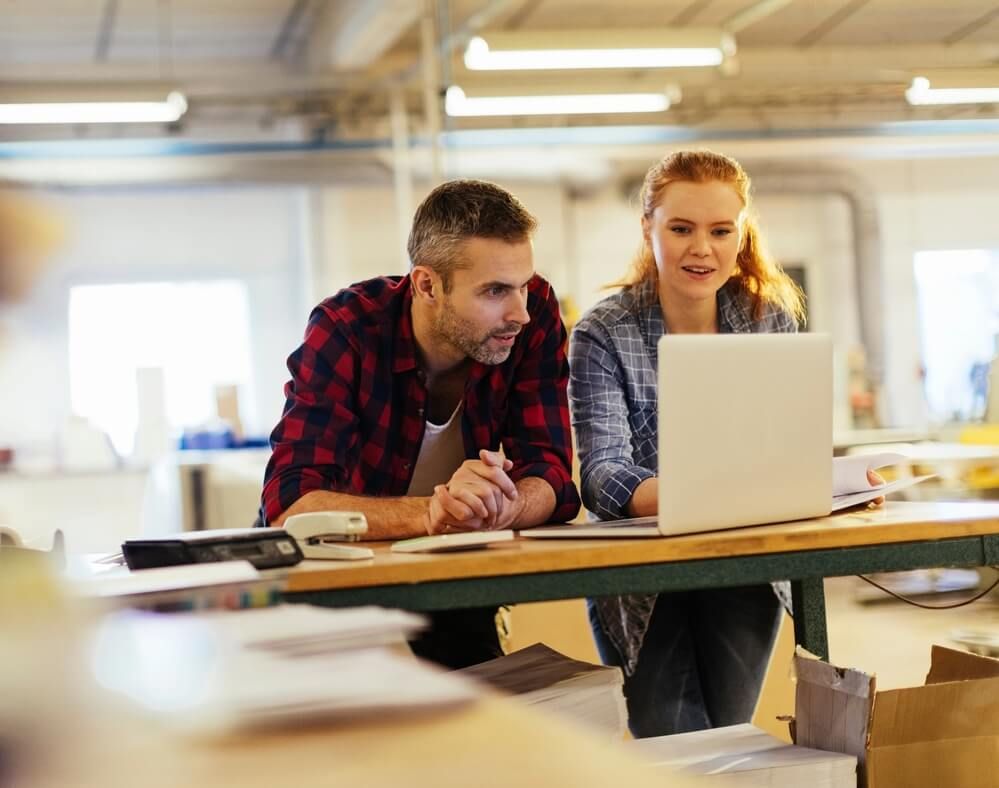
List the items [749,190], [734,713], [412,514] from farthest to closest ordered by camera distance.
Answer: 1. [749,190]
2. [734,713]
3. [412,514]

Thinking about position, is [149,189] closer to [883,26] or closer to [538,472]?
[883,26]

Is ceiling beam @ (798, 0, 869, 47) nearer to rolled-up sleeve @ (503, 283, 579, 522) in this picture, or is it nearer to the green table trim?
rolled-up sleeve @ (503, 283, 579, 522)

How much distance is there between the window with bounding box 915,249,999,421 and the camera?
10812 millimetres

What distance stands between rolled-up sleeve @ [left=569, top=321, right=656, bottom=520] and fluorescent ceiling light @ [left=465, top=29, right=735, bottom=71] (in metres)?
4.20

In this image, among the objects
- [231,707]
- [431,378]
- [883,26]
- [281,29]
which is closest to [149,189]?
[281,29]

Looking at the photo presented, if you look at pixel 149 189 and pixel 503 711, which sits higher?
pixel 149 189

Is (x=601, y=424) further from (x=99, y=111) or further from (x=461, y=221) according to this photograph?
(x=99, y=111)

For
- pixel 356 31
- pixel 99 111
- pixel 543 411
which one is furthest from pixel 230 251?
pixel 543 411

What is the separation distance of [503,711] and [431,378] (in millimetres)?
1729

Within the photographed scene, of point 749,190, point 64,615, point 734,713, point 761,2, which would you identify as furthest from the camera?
point 761,2

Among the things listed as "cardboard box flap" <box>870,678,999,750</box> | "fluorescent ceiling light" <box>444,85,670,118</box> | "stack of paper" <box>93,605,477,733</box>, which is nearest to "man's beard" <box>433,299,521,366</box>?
"cardboard box flap" <box>870,678,999,750</box>

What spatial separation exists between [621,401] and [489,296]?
289mm

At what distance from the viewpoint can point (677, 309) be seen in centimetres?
219

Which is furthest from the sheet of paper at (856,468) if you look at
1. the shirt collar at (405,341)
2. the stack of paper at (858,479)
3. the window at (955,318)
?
the window at (955,318)
